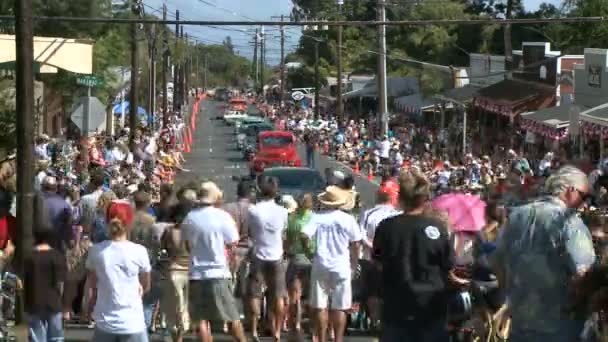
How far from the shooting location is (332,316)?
12.4 m

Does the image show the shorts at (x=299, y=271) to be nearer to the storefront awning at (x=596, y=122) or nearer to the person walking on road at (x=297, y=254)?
the person walking on road at (x=297, y=254)

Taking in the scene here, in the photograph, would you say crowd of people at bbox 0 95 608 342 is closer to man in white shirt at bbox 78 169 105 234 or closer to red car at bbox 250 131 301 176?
man in white shirt at bbox 78 169 105 234

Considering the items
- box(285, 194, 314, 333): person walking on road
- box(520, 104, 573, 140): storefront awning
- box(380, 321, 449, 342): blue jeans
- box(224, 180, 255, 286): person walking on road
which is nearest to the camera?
box(380, 321, 449, 342): blue jeans

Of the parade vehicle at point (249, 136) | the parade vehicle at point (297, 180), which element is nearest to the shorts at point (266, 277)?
the parade vehicle at point (297, 180)

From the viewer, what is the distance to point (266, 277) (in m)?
13.0

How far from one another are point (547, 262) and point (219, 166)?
45.0 meters

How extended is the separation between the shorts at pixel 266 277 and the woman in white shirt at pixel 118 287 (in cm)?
308

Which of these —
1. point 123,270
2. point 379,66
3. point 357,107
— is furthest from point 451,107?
point 123,270

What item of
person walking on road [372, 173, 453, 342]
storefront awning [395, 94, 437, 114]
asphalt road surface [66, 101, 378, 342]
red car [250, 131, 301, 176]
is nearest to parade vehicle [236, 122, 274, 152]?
asphalt road surface [66, 101, 378, 342]

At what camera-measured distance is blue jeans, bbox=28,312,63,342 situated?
1093 centimetres

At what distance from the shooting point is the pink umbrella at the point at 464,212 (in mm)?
13195

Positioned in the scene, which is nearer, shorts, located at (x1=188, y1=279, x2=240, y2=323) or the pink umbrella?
shorts, located at (x1=188, y1=279, x2=240, y2=323)

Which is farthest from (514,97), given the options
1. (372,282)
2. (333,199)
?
(372,282)

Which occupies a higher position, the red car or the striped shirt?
the striped shirt
